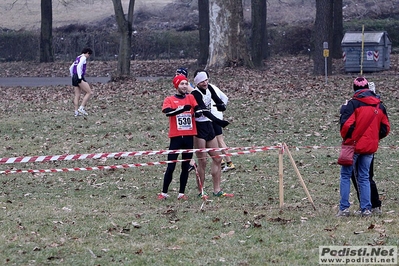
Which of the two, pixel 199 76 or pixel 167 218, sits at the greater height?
pixel 199 76

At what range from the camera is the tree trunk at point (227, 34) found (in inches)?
1098

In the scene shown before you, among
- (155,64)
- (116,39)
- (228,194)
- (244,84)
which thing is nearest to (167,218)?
(228,194)

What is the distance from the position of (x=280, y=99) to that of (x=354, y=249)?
44.8ft

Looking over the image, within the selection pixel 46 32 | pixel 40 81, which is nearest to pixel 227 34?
pixel 40 81

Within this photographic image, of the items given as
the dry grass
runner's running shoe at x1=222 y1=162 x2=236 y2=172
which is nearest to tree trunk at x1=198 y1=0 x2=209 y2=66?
runner's running shoe at x1=222 y1=162 x2=236 y2=172

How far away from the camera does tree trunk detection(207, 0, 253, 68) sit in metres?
27.9

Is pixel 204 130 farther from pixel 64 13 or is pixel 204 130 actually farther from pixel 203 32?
pixel 64 13

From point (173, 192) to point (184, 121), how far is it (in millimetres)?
1540

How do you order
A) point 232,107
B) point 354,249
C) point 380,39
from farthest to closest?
1. point 380,39
2. point 232,107
3. point 354,249

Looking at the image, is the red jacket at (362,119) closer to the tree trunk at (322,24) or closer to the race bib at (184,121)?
the race bib at (184,121)

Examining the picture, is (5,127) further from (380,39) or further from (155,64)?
(155,64)

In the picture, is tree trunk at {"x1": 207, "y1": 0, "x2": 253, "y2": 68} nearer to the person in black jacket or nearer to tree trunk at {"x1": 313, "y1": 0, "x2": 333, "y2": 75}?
tree trunk at {"x1": 313, "y1": 0, "x2": 333, "y2": 75}

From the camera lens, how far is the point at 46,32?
134 ft

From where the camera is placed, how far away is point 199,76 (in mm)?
10992
